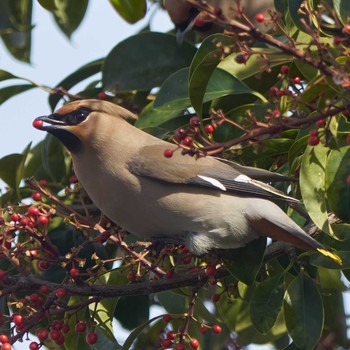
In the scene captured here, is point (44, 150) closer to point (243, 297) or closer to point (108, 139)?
point (108, 139)

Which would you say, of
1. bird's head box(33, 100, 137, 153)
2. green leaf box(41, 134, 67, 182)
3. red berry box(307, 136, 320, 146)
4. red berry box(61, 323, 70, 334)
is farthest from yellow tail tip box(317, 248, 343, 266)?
green leaf box(41, 134, 67, 182)

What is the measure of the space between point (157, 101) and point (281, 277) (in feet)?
2.24

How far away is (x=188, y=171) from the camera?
3.27 metres

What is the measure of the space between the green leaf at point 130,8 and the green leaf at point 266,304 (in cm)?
117

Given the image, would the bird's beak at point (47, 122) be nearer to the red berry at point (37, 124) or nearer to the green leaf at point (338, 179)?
the red berry at point (37, 124)

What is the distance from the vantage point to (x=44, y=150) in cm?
353

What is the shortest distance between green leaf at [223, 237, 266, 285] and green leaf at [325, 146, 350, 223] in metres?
0.34

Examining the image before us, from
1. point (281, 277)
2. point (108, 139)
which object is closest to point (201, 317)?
point (281, 277)

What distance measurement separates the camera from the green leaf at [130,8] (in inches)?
138

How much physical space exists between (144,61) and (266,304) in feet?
3.44

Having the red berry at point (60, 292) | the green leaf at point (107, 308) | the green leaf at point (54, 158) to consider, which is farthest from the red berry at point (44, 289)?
the green leaf at point (54, 158)

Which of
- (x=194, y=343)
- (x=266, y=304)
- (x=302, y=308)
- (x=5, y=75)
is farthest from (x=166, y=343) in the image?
(x=5, y=75)

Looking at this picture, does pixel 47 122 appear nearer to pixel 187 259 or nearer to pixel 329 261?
pixel 187 259

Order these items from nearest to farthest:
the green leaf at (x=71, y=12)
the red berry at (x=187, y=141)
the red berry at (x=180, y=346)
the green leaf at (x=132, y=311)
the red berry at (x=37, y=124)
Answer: the red berry at (x=187, y=141)
the red berry at (x=180, y=346)
the red berry at (x=37, y=124)
the green leaf at (x=132, y=311)
the green leaf at (x=71, y=12)
